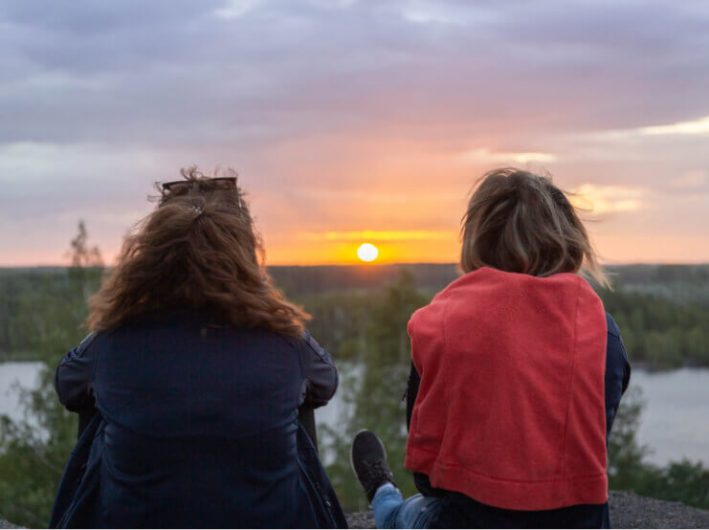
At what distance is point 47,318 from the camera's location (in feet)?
69.0

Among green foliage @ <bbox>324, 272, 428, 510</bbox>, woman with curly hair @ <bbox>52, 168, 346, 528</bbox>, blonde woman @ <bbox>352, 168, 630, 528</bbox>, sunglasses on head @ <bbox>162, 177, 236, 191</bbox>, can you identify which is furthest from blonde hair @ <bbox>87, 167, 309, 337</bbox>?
green foliage @ <bbox>324, 272, 428, 510</bbox>

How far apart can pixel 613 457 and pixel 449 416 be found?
17392 mm

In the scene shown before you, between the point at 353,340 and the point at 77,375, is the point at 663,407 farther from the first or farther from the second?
the point at 77,375

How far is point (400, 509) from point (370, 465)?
290 mm

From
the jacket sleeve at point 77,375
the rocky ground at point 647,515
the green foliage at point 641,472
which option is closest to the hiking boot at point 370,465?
the jacket sleeve at point 77,375

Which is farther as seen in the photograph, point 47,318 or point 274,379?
point 47,318

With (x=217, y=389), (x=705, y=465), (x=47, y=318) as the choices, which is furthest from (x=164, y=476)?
(x=47, y=318)

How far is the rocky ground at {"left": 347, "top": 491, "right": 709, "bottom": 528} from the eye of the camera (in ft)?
18.0

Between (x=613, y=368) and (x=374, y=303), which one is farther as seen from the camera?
(x=374, y=303)

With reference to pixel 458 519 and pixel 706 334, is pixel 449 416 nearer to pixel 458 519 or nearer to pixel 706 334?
pixel 458 519

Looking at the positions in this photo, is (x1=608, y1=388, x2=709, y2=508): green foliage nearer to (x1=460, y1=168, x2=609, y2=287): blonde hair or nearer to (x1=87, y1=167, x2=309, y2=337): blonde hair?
(x1=460, y1=168, x2=609, y2=287): blonde hair

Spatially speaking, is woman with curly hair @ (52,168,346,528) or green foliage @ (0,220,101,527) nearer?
woman with curly hair @ (52,168,346,528)

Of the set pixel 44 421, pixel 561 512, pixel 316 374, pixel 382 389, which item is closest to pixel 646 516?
pixel 561 512

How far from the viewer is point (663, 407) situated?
2089 cm
